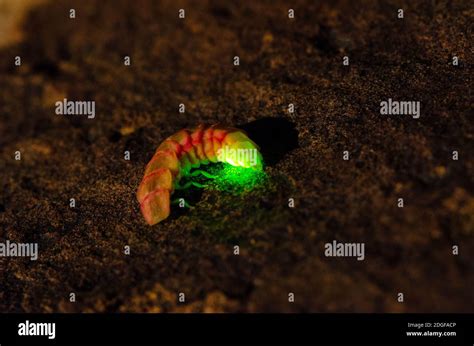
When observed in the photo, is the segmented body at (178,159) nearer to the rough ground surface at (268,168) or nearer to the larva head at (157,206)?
the larva head at (157,206)

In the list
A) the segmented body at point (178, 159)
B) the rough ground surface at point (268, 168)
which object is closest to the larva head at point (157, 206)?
the segmented body at point (178, 159)

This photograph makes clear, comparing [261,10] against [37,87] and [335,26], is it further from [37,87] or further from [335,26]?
[37,87]

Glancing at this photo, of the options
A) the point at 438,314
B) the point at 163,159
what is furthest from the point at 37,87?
the point at 438,314

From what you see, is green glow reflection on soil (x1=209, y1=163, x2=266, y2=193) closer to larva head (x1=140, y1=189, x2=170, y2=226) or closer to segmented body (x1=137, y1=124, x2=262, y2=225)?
segmented body (x1=137, y1=124, x2=262, y2=225)

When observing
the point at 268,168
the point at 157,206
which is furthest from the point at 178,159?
the point at 268,168

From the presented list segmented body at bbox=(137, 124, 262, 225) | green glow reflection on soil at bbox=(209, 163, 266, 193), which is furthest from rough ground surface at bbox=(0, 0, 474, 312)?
segmented body at bbox=(137, 124, 262, 225)

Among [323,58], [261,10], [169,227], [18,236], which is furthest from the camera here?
[261,10]
